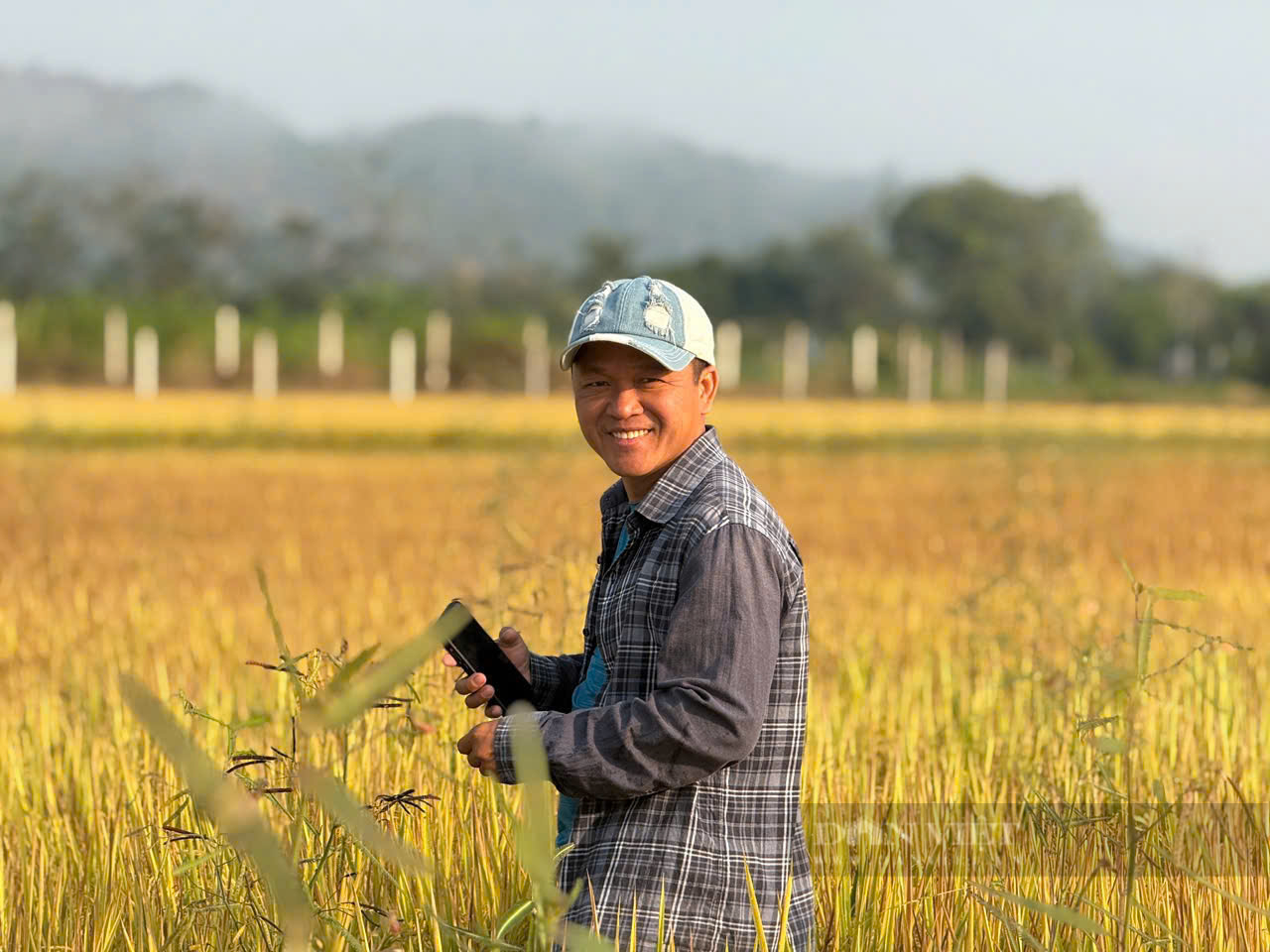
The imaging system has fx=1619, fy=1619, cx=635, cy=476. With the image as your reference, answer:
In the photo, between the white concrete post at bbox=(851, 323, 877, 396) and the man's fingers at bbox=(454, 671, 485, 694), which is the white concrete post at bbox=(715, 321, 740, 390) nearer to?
the white concrete post at bbox=(851, 323, 877, 396)

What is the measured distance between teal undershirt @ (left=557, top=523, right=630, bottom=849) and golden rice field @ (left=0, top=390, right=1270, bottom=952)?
20cm

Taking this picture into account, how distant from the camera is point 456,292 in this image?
133 feet

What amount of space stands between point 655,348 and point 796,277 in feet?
157

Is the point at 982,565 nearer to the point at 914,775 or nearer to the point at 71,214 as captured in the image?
the point at 914,775

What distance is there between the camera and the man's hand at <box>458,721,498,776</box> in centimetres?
196

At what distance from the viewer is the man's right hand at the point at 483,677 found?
2.17 m

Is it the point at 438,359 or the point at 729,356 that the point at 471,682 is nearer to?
the point at 438,359

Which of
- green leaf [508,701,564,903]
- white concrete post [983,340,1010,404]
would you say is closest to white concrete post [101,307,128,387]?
white concrete post [983,340,1010,404]

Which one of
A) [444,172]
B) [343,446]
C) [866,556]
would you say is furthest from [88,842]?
[444,172]

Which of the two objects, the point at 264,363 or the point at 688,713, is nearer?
the point at 688,713

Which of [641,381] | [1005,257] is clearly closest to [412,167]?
[1005,257]

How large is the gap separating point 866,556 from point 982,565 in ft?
3.28

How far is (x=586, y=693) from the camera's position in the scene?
7.55ft

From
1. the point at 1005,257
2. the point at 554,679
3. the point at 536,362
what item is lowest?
the point at 554,679
